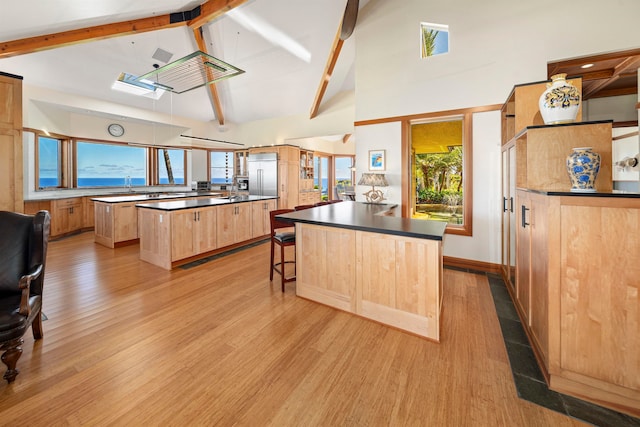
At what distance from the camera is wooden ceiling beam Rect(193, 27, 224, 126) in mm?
4965

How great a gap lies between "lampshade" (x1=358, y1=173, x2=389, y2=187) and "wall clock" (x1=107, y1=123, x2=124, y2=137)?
284 inches

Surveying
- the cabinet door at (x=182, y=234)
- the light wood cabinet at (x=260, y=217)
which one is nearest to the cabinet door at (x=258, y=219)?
the light wood cabinet at (x=260, y=217)

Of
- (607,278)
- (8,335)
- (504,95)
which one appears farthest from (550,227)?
(8,335)

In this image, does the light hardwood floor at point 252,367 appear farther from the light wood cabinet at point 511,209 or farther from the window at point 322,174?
the window at point 322,174

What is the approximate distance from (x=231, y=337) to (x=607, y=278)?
2.58 meters

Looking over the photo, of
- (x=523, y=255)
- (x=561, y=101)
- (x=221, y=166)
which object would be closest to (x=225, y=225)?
(x=523, y=255)

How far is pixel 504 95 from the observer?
3.78 metres

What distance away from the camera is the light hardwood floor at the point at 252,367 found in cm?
152

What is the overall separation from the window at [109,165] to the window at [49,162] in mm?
368

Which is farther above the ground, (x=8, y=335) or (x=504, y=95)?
(x=504, y=95)

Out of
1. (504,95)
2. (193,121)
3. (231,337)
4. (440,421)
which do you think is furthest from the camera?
(193,121)

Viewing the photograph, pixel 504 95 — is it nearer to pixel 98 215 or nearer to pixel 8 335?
pixel 8 335

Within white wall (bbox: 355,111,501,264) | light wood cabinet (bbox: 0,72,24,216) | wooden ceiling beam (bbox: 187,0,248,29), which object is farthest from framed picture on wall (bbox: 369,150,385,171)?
light wood cabinet (bbox: 0,72,24,216)

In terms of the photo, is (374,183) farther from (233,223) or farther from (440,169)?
(233,223)
